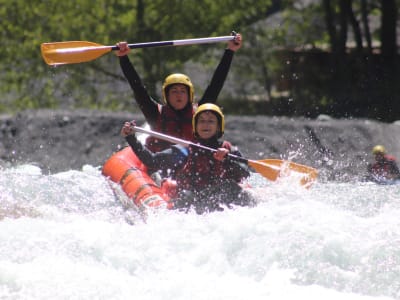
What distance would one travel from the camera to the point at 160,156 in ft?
25.5

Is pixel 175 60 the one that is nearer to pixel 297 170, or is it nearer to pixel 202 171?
pixel 297 170

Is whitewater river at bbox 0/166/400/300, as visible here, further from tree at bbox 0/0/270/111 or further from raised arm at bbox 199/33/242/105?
tree at bbox 0/0/270/111

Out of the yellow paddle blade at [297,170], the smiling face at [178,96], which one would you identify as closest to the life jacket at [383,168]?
the yellow paddle blade at [297,170]

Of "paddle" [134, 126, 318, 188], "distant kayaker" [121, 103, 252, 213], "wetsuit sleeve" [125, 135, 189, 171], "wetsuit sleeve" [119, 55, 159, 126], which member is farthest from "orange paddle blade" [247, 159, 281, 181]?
"wetsuit sleeve" [119, 55, 159, 126]

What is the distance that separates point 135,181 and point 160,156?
2.17 ft

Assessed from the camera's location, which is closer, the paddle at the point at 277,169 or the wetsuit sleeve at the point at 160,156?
the wetsuit sleeve at the point at 160,156

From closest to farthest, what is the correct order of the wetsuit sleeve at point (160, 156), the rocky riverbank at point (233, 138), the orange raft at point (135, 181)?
the wetsuit sleeve at point (160, 156) → the orange raft at point (135, 181) → the rocky riverbank at point (233, 138)

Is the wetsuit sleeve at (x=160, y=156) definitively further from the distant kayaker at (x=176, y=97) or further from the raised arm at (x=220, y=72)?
the raised arm at (x=220, y=72)

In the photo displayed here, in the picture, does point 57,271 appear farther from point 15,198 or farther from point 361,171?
point 361,171

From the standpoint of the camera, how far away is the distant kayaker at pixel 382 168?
33.8 ft

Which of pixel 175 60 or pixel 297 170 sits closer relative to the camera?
pixel 297 170

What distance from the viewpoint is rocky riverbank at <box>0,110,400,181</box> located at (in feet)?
38.8

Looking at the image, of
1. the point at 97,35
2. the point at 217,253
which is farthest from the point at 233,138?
the point at 217,253

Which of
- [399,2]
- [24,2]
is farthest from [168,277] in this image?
[399,2]
